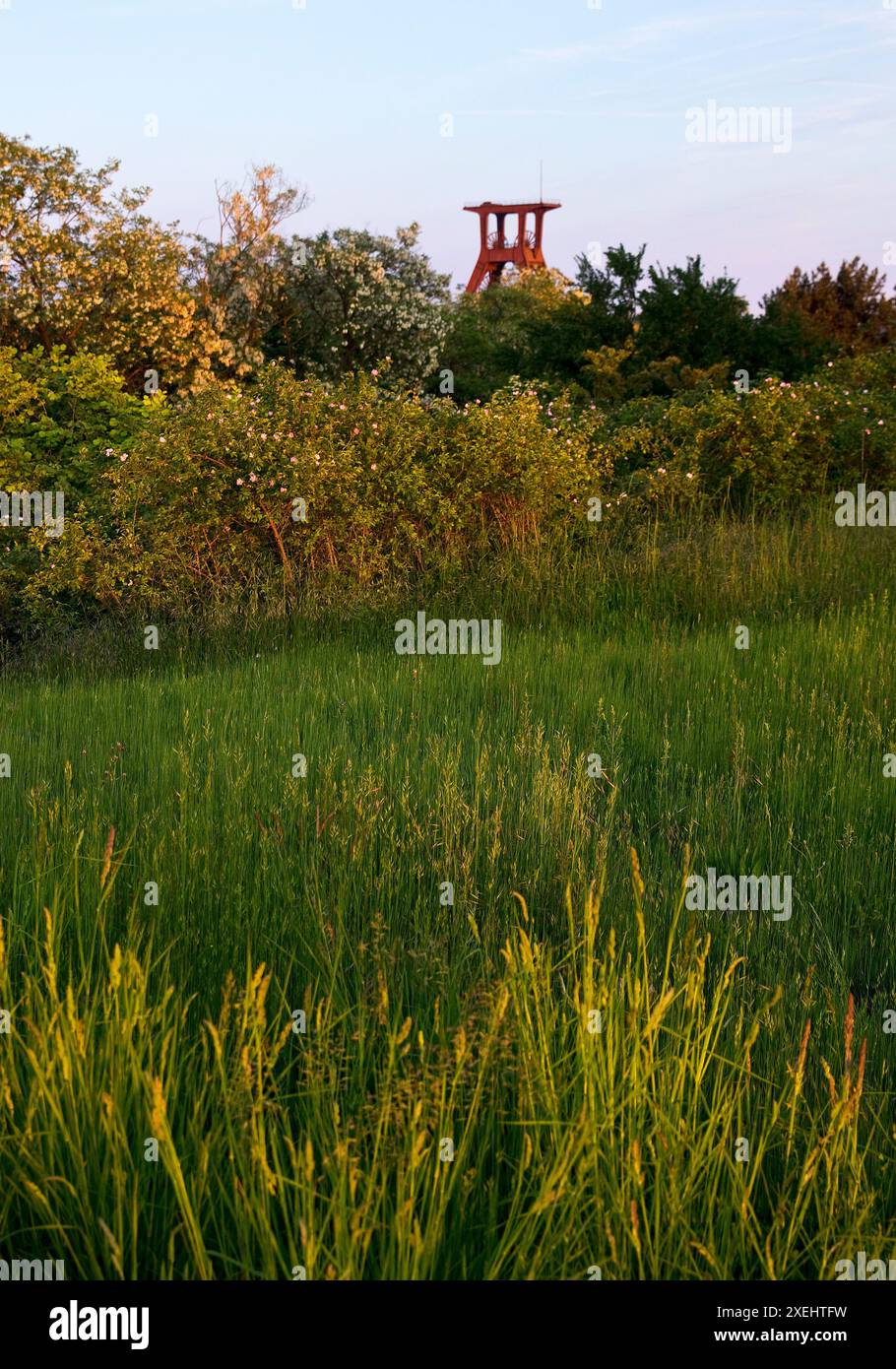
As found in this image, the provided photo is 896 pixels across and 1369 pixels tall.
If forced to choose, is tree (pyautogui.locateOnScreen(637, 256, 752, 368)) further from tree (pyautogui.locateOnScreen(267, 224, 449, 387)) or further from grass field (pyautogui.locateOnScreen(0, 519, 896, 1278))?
grass field (pyautogui.locateOnScreen(0, 519, 896, 1278))

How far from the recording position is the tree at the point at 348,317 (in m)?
27.5

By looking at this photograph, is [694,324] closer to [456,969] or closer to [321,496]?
[321,496]

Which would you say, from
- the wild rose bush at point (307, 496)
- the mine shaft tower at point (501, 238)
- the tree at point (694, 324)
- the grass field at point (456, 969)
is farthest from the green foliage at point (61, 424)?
the mine shaft tower at point (501, 238)

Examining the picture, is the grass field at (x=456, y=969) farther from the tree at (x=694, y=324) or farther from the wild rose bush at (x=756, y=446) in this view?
the tree at (x=694, y=324)

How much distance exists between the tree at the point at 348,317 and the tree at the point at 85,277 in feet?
18.9

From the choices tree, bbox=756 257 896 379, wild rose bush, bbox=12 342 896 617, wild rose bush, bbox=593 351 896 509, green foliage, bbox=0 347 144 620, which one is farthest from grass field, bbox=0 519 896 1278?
tree, bbox=756 257 896 379

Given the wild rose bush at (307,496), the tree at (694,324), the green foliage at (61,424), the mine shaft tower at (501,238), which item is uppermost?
the mine shaft tower at (501,238)

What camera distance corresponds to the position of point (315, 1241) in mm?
2047

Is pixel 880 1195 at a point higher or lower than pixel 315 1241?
lower

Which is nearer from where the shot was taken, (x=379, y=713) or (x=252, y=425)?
(x=379, y=713)

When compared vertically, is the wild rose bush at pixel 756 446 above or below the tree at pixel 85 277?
below
